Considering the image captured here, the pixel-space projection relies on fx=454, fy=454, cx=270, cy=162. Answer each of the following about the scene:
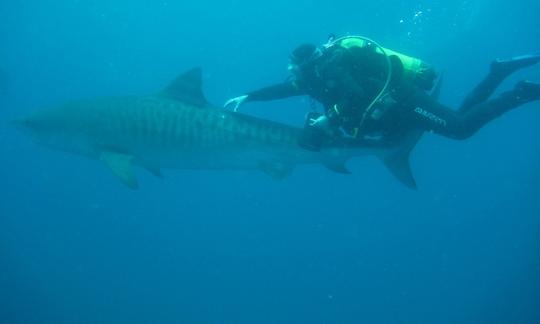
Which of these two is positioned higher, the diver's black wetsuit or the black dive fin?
the diver's black wetsuit

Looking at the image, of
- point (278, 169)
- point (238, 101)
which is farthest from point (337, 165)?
point (238, 101)

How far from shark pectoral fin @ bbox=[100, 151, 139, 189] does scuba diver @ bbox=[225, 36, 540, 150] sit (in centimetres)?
286

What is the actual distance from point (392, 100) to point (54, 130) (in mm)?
6045

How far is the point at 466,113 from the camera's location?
7.30 meters

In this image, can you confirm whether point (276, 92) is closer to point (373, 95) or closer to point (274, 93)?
point (274, 93)

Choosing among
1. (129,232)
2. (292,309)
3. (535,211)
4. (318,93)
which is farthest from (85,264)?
(535,211)

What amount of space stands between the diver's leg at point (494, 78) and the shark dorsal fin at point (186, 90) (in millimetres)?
4597

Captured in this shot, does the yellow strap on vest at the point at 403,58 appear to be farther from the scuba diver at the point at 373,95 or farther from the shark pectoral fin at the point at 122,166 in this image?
the shark pectoral fin at the point at 122,166

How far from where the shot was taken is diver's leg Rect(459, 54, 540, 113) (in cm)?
778

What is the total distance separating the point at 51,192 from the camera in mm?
27312

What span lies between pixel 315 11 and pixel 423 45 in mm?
14350

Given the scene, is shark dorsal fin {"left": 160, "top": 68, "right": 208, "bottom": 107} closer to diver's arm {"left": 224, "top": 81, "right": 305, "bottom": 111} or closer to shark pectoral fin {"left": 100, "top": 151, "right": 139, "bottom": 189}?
diver's arm {"left": 224, "top": 81, "right": 305, "bottom": 111}

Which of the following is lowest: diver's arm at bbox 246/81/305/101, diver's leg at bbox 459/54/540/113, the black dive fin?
the black dive fin

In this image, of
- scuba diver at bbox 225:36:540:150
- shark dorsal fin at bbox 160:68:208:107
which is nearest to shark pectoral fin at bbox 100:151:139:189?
shark dorsal fin at bbox 160:68:208:107
